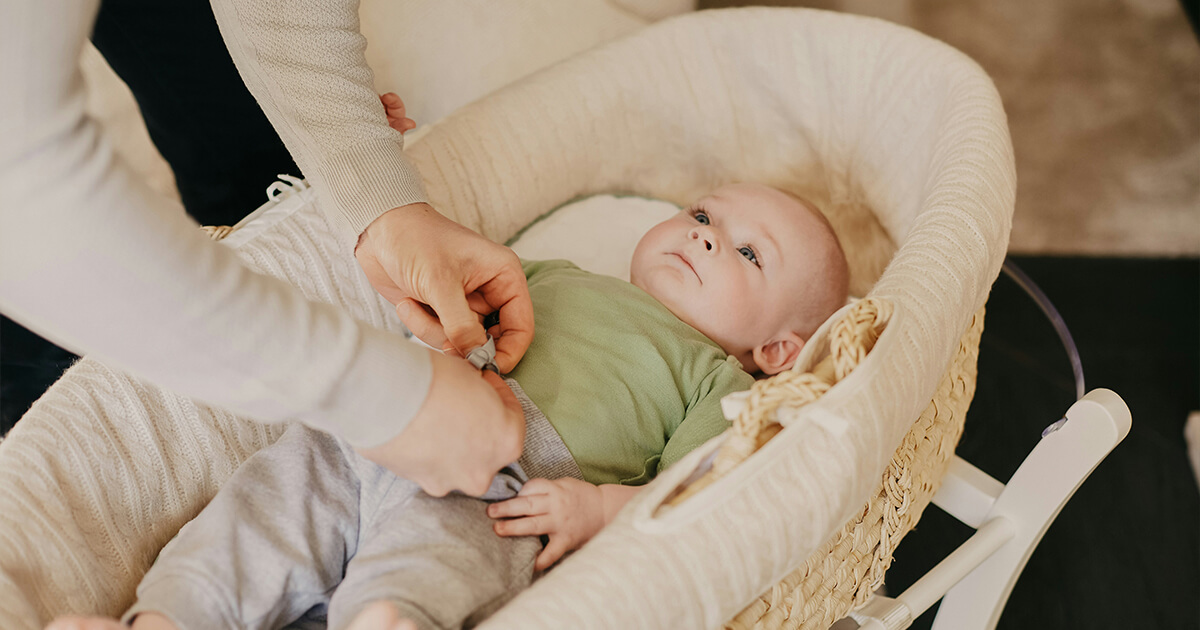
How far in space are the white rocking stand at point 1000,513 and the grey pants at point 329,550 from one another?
458 mm

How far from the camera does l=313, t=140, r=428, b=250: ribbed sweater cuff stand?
3.05 feet

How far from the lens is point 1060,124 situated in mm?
2471

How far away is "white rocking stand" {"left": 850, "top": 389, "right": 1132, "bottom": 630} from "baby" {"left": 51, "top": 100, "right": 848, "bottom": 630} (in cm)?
29

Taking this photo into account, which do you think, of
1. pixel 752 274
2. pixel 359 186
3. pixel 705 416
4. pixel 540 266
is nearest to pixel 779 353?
pixel 752 274

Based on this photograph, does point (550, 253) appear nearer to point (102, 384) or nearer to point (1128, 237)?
point (102, 384)

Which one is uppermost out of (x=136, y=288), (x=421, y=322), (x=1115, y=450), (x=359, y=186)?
(x=136, y=288)

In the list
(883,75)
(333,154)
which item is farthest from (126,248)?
(883,75)

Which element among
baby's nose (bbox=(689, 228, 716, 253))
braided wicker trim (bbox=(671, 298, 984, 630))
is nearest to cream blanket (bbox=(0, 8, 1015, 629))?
Answer: braided wicker trim (bbox=(671, 298, 984, 630))

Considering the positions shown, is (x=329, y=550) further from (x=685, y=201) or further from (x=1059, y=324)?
(x=1059, y=324)

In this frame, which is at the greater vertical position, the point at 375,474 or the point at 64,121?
the point at 64,121

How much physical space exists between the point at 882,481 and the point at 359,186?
0.63 m

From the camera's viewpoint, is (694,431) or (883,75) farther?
(883,75)

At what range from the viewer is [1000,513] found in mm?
1062

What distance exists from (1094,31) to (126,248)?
10.1 feet
